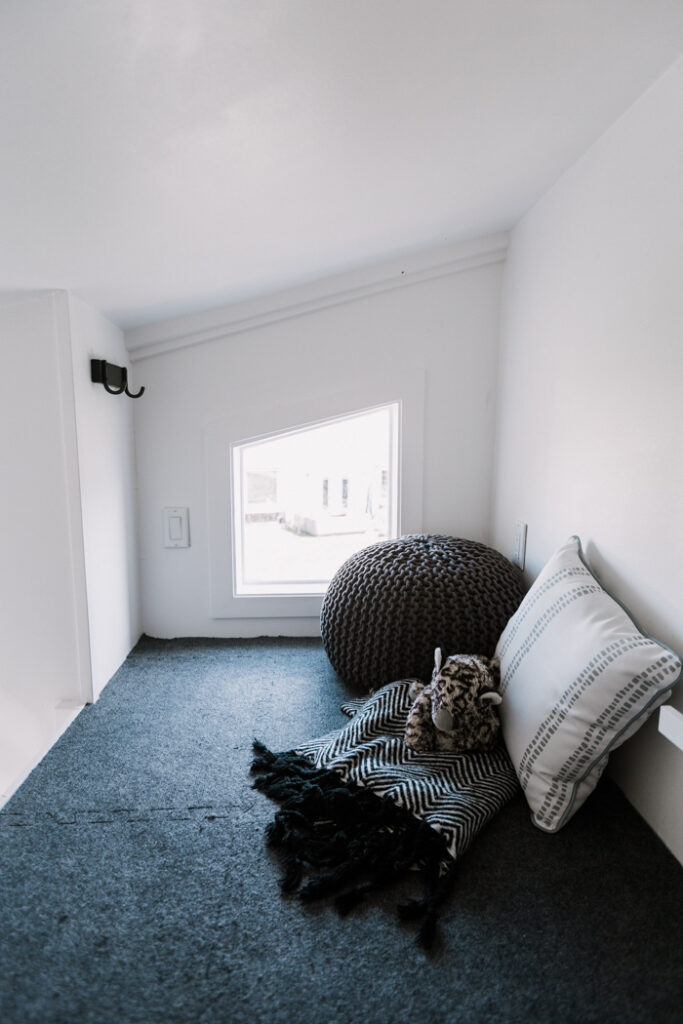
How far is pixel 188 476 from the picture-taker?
2037 mm

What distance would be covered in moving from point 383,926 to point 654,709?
1.90 ft

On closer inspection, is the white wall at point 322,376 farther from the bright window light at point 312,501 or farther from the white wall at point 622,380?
the white wall at point 622,380

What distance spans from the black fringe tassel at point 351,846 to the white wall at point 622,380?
1.48 ft

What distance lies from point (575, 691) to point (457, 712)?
0.27m

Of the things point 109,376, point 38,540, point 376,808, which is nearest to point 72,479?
point 38,540

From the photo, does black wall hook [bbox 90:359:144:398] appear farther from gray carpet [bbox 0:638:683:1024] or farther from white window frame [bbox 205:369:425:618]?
gray carpet [bbox 0:638:683:1024]

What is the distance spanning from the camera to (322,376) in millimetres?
2016

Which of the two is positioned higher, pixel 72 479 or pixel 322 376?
pixel 322 376

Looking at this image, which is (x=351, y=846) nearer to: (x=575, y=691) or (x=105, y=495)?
(x=575, y=691)

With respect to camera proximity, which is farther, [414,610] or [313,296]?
[313,296]

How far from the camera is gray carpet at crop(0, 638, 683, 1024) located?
0.73 metres

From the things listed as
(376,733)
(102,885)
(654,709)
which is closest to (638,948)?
(654,709)

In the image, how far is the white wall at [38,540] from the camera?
1481mm

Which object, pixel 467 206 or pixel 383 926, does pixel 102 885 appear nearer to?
pixel 383 926
